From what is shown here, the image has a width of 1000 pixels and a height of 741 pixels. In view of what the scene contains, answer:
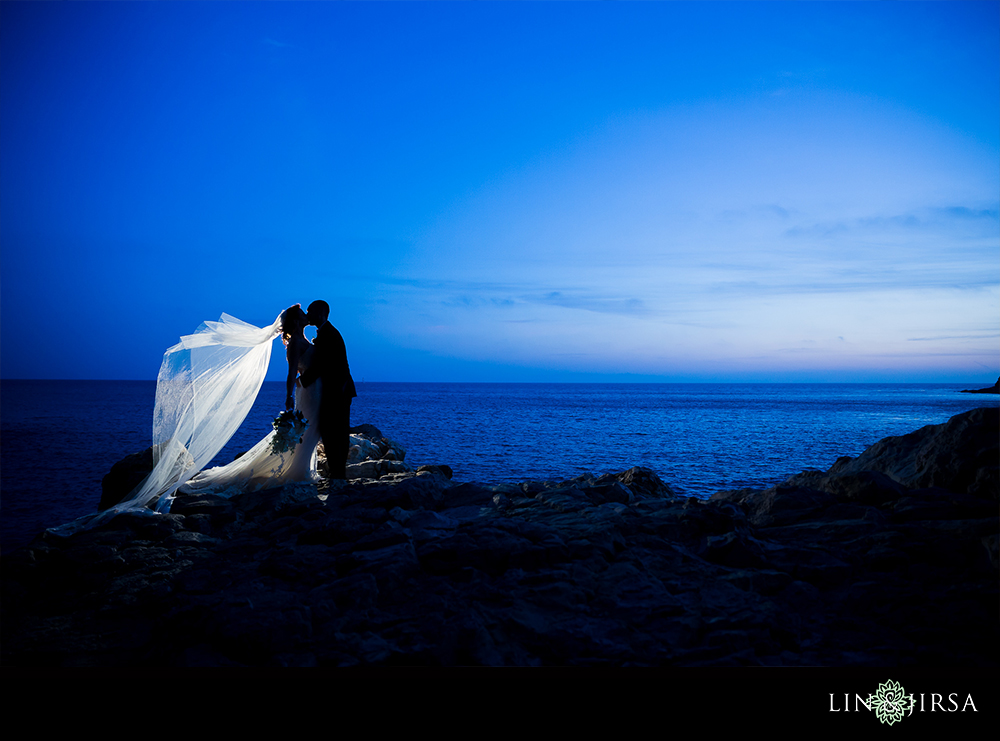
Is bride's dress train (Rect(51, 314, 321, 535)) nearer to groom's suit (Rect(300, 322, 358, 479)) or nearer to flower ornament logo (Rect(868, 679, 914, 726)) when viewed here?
groom's suit (Rect(300, 322, 358, 479))

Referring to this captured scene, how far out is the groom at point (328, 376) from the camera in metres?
8.86

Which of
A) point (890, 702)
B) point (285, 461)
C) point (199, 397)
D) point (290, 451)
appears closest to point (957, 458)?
point (890, 702)

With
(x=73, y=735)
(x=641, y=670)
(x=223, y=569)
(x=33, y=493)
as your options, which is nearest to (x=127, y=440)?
(x=33, y=493)

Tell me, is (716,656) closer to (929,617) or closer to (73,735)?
(929,617)

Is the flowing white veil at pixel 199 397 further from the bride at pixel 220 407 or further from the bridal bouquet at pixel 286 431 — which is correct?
the bridal bouquet at pixel 286 431

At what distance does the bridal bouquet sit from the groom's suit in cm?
Answer: 40

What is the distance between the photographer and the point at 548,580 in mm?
4816

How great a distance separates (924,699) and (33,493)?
21423 mm

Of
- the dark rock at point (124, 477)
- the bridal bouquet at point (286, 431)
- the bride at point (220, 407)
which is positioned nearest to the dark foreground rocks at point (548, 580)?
the bride at point (220, 407)

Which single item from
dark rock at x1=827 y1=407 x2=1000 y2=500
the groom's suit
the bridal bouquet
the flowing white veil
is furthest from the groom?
dark rock at x1=827 y1=407 x2=1000 y2=500

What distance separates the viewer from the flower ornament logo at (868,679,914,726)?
Result: 3342 millimetres

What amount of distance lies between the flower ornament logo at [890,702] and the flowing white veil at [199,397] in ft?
26.9

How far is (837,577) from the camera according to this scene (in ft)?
16.2

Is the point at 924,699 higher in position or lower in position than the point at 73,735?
higher
